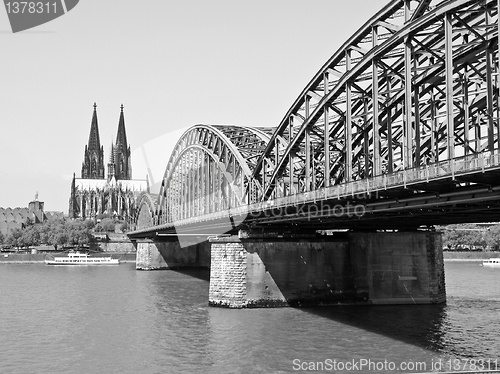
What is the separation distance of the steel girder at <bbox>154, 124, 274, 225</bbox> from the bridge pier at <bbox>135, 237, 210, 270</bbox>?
5484 mm

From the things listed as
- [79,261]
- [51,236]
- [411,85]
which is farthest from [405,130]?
[51,236]

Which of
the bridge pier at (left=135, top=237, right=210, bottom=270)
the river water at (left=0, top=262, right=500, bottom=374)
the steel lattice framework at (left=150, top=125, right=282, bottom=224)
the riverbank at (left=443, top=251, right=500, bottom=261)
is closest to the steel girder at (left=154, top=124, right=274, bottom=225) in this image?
the steel lattice framework at (left=150, top=125, right=282, bottom=224)

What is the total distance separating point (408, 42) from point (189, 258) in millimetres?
86494

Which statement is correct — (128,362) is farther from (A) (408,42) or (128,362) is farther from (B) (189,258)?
(B) (189,258)

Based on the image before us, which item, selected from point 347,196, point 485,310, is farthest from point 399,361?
point 485,310

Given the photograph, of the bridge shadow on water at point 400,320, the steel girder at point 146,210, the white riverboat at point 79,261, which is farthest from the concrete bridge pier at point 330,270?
the white riverboat at point 79,261

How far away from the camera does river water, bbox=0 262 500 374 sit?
1254 inches

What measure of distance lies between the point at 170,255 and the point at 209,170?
3159cm

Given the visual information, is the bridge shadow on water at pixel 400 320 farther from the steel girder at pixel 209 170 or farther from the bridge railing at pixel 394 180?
the steel girder at pixel 209 170

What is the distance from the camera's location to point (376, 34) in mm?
40500

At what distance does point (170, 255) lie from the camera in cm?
11581

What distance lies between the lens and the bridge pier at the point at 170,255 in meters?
113

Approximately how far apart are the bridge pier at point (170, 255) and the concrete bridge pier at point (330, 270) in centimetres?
6145

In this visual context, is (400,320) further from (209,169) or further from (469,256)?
(469,256)
